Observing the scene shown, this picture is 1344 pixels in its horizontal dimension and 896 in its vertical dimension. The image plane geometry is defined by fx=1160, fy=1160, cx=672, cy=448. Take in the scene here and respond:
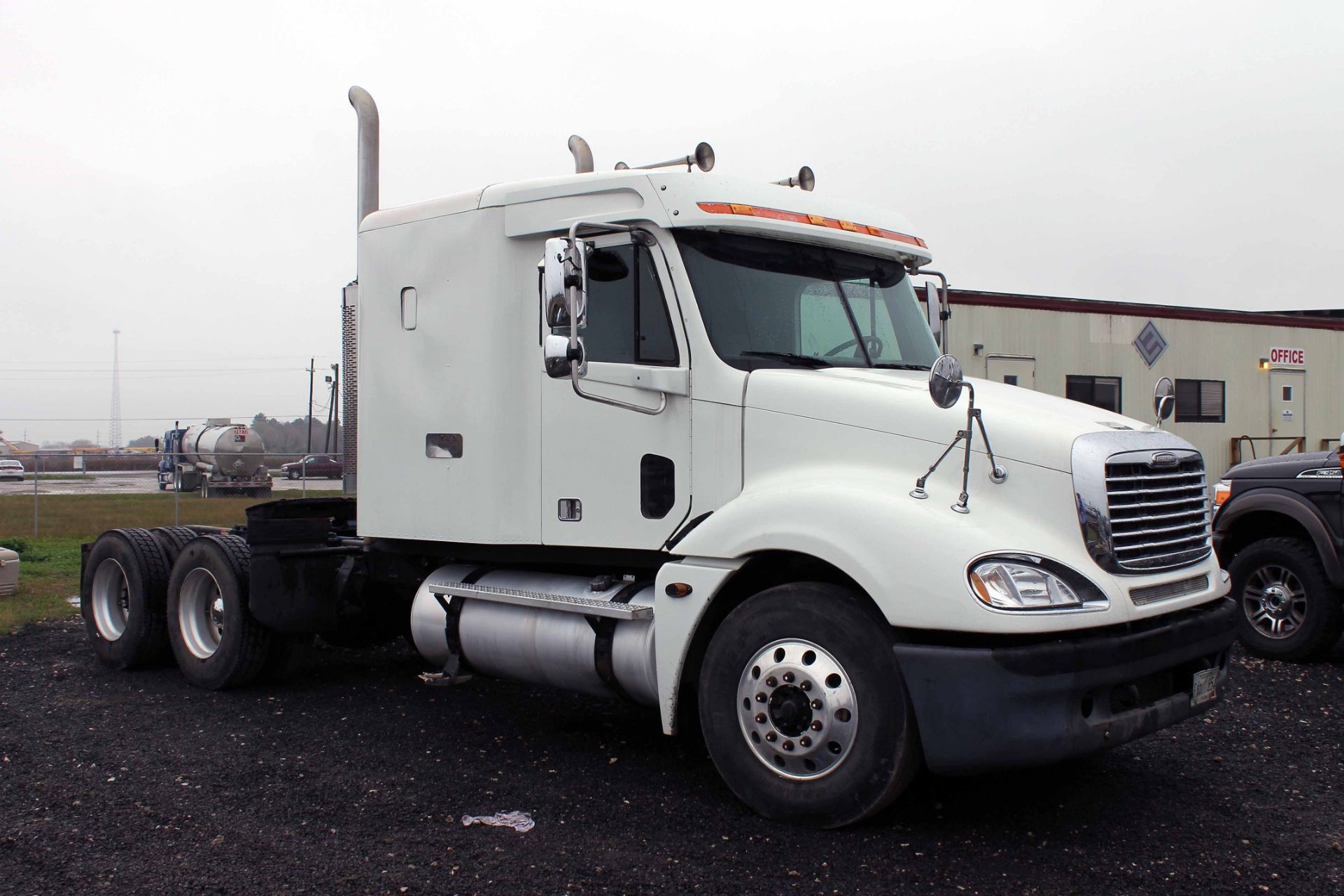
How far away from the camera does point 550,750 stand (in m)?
6.11

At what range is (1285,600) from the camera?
8.23 meters

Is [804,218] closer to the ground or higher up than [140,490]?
higher up

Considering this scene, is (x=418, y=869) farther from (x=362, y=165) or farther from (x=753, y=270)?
(x=362, y=165)

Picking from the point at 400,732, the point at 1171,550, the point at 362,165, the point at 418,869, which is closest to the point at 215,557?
the point at 400,732

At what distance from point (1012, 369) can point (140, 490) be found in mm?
28006

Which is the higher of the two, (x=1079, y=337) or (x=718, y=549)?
(x=1079, y=337)

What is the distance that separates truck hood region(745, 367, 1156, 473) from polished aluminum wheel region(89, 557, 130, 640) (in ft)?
18.7

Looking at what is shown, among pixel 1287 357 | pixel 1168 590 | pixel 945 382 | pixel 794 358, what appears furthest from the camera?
pixel 1287 357

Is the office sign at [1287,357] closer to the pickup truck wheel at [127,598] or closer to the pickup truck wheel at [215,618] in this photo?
the pickup truck wheel at [215,618]

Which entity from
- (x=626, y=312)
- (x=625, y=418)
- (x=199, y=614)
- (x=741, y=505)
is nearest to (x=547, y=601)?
(x=625, y=418)

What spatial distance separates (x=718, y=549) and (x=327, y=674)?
14.4ft

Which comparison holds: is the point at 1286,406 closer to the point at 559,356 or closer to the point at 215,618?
the point at 215,618

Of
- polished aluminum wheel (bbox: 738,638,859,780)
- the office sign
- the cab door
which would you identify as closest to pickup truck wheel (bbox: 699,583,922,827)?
polished aluminum wheel (bbox: 738,638,859,780)

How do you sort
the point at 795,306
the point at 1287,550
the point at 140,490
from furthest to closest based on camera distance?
the point at 140,490
the point at 1287,550
the point at 795,306
